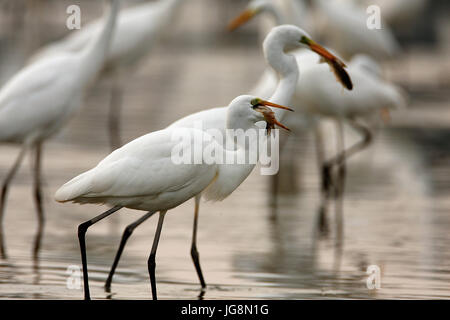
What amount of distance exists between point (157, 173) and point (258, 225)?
2.85 metres

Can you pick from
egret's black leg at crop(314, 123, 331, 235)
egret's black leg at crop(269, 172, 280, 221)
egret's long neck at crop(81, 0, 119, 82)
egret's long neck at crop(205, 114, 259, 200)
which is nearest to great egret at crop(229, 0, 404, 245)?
egret's black leg at crop(314, 123, 331, 235)

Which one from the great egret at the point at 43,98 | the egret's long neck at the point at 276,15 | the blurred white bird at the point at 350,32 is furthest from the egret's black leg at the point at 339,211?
the blurred white bird at the point at 350,32

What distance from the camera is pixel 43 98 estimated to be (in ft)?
29.8

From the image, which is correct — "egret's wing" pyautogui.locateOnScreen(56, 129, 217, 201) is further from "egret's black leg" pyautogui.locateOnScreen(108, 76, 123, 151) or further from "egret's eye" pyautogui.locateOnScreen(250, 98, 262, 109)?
"egret's black leg" pyautogui.locateOnScreen(108, 76, 123, 151)

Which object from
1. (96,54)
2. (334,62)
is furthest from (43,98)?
(334,62)

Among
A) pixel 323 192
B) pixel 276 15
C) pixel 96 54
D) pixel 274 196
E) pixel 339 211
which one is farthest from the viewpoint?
pixel 276 15

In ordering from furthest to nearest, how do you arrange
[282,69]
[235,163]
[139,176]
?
[282,69]
[235,163]
[139,176]

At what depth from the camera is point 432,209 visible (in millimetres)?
9906

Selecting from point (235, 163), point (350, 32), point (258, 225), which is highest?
point (350, 32)

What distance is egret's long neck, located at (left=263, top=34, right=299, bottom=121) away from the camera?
727cm

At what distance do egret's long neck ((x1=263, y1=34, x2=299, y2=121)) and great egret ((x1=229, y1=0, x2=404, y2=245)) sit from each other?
2.75 metres

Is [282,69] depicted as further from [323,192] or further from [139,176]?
[323,192]

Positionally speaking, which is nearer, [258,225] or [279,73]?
[279,73]
